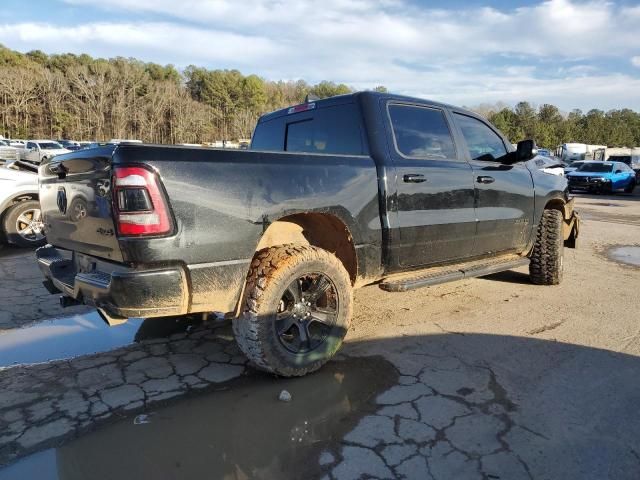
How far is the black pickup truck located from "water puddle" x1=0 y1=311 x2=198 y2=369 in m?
0.66

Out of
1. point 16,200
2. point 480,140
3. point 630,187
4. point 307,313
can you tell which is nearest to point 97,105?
point 630,187

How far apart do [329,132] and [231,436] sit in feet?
8.30

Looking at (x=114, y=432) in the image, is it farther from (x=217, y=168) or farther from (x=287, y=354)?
(x=217, y=168)

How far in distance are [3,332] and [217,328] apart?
1.80 m

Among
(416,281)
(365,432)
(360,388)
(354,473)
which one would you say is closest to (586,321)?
(416,281)

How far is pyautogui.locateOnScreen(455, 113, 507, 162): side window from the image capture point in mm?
4621

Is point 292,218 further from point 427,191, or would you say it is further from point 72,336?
point 72,336

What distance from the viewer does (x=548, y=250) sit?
5.52 m

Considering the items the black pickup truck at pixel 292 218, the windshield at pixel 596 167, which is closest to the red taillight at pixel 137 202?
the black pickup truck at pixel 292 218

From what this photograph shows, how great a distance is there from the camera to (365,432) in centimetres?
265

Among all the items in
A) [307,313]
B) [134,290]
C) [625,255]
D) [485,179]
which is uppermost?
[485,179]

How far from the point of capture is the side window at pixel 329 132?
12.7 ft

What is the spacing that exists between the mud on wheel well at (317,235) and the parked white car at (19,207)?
5.37 metres

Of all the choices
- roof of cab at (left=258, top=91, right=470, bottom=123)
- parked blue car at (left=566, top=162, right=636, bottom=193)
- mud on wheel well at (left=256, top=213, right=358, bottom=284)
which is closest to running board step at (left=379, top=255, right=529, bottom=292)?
mud on wheel well at (left=256, top=213, right=358, bottom=284)
